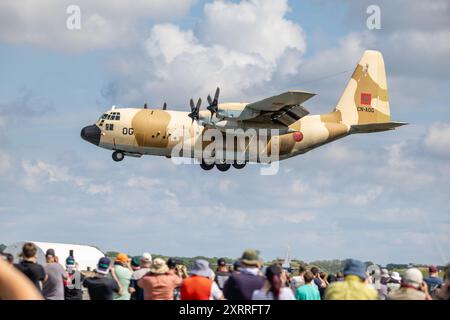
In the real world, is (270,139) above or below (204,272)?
above

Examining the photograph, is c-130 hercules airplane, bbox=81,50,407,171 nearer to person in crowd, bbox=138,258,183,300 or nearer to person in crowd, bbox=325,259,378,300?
person in crowd, bbox=138,258,183,300

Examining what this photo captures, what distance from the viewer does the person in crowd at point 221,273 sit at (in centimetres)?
2047

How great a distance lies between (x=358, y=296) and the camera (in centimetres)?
1153

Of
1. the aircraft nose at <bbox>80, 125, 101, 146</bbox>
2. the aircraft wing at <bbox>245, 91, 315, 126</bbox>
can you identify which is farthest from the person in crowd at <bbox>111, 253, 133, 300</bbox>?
the aircraft nose at <bbox>80, 125, 101, 146</bbox>

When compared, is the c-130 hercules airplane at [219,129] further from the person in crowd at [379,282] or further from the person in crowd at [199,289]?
the person in crowd at [199,289]

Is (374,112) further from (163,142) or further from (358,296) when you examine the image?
(358,296)

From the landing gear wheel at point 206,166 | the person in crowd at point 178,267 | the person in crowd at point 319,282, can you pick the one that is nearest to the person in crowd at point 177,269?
the person in crowd at point 178,267

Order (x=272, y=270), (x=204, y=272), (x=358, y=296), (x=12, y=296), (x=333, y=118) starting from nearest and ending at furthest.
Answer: (x=12, y=296) < (x=358, y=296) < (x=272, y=270) < (x=204, y=272) < (x=333, y=118)

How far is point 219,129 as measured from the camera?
5138 centimetres

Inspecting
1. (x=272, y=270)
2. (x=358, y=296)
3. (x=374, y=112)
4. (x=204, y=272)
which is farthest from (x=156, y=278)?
(x=374, y=112)

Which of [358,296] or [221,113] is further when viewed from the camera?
[221,113]

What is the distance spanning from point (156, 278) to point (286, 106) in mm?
34765

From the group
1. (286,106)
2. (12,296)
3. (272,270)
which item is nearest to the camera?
(12,296)
